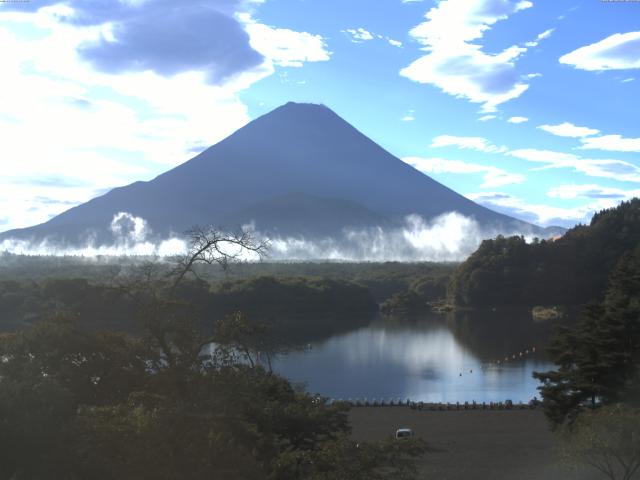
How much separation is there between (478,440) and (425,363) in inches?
491

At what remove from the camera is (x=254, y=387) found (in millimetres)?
6621

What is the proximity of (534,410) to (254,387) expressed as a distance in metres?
11.0

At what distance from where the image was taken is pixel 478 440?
12906mm

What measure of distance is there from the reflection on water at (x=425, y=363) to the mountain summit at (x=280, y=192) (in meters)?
68.8

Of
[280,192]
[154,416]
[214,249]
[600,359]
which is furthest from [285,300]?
[280,192]

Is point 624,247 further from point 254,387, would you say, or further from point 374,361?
point 254,387

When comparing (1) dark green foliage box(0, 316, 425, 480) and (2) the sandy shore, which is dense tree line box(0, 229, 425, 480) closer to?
(1) dark green foliage box(0, 316, 425, 480)

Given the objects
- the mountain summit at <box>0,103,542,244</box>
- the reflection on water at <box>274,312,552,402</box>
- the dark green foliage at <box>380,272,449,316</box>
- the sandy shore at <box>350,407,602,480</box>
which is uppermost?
the mountain summit at <box>0,103,542,244</box>

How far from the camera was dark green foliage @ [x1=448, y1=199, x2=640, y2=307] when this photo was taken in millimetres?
48312

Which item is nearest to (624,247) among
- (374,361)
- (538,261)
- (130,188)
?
(538,261)

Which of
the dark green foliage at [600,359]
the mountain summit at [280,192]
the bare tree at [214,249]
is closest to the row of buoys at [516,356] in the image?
the dark green foliage at [600,359]

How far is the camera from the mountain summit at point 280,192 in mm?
105062

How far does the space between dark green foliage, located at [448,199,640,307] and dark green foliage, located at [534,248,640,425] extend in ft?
119

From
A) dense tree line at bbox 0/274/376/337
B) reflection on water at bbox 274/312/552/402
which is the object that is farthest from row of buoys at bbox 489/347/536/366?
dense tree line at bbox 0/274/376/337
